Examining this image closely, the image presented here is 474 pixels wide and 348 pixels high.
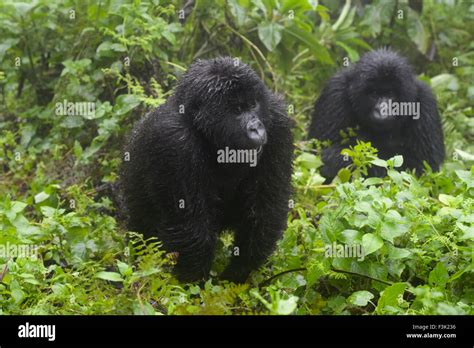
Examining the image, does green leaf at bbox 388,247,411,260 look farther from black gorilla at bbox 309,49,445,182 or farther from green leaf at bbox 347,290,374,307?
black gorilla at bbox 309,49,445,182

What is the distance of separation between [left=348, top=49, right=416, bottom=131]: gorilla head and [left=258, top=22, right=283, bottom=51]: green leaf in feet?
2.67

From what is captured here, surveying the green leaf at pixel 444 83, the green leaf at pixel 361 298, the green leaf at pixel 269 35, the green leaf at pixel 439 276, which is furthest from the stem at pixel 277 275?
the green leaf at pixel 444 83

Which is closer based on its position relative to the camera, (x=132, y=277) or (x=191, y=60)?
(x=132, y=277)

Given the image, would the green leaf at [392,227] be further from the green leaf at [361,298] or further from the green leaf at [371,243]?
the green leaf at [361,298]

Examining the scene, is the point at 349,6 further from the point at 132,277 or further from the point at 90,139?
the point at 132,277

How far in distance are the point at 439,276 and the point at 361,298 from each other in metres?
Result: 0.47

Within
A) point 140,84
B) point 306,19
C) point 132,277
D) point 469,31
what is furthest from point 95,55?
point 469,31

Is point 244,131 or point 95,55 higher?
point 95,55

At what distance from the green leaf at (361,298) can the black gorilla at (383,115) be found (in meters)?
2.73

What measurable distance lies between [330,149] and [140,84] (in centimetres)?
179

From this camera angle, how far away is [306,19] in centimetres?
828

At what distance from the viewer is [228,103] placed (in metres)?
5.08

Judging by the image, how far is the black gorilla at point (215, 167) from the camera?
505cm

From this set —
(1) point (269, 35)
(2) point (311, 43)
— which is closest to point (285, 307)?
(1) point (269, 35)
